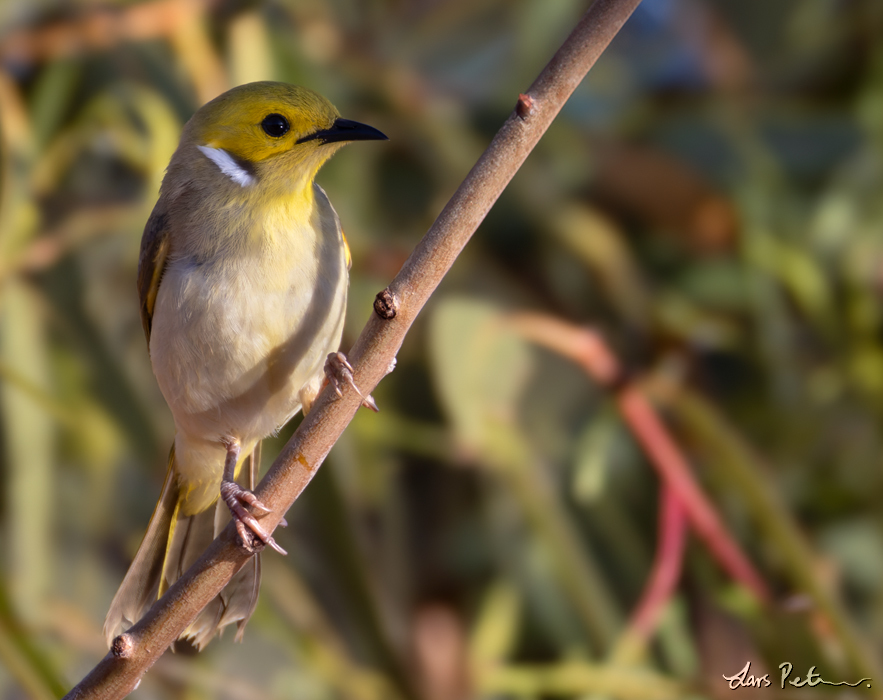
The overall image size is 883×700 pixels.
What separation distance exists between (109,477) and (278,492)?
3.85 feet

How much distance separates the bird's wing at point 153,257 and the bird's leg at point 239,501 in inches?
8.2

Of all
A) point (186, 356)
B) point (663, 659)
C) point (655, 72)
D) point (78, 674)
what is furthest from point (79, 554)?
point (655, 72)

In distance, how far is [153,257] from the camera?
1.23 m

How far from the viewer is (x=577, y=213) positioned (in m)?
2.05

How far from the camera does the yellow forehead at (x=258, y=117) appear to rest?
111cm

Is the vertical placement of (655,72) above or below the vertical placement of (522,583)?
above

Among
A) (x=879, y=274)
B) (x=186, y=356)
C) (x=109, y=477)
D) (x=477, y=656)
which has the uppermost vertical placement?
(x=879, y=274)

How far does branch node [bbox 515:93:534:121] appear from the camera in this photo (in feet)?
2.44

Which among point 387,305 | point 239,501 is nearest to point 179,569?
point 239,501

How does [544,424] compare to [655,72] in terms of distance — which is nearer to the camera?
[544,424]

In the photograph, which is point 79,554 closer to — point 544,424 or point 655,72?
point 544,424
